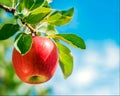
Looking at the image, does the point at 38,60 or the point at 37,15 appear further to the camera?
the point at 38,60

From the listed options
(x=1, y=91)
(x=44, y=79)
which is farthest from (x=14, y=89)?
(x=44, y=79)

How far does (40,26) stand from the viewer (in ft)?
7.64

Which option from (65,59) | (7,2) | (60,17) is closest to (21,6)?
(7,2)

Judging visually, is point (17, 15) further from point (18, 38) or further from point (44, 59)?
point (44, 59)

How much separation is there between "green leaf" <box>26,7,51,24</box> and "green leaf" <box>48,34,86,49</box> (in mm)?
164

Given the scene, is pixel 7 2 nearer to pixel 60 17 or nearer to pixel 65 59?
Answer: pixel 60 17

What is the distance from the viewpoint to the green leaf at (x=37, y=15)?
2029mm

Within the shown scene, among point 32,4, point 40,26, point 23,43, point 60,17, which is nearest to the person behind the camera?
point 23,43

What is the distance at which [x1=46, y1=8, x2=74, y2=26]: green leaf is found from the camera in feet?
7.13

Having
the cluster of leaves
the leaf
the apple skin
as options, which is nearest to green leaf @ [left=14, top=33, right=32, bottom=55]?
the cluster of leaves

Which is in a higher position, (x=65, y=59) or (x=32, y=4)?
(x=32, y=4)

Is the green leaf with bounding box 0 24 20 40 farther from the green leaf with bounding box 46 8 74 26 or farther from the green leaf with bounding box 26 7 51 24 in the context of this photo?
the green leaf with bounding box 46 8 74 26

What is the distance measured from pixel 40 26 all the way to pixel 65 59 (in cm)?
23

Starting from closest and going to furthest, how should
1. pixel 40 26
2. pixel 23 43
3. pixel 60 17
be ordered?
pixel 23 43
pixel 60 17
pixel 40 26
